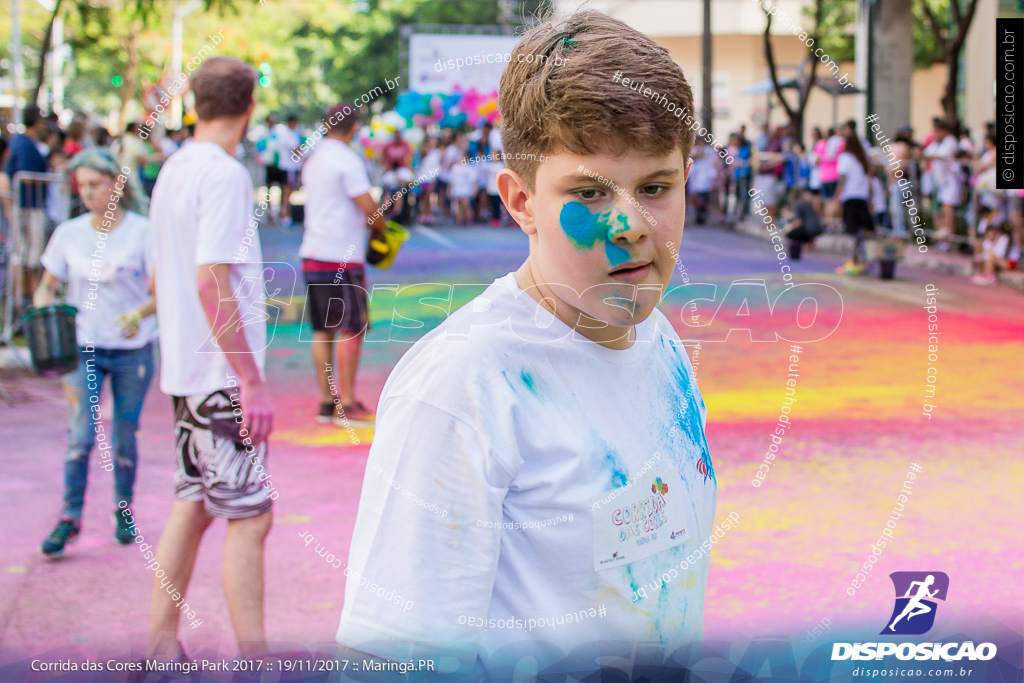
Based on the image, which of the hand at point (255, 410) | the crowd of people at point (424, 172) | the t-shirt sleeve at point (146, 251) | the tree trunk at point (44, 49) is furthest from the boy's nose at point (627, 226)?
the tree trunk at point (44, 49)

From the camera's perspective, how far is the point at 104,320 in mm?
4270

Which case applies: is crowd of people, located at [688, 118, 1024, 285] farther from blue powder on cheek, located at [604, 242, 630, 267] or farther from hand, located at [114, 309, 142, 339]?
blue powder on cheek, located at [604, 242, 630, 267]

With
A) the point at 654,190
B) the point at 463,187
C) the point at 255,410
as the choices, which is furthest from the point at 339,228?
the point at 463,187

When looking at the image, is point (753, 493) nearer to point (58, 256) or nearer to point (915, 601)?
point (915, 601)

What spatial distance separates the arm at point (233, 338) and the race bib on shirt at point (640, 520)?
182 centimetres

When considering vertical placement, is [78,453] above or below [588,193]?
below

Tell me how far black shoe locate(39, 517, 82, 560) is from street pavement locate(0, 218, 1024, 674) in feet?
0.16

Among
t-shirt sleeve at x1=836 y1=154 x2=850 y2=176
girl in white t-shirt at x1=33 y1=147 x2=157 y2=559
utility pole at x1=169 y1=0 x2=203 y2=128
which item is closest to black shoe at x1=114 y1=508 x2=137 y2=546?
girl in white t-shirt at x1=33 y1=147 x2=157 y2=559

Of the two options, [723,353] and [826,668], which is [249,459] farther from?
[723,353]

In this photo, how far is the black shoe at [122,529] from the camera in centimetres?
445

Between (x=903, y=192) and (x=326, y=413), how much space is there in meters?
10.1

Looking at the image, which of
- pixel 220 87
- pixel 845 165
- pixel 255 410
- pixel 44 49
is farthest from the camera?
pixel 44 49

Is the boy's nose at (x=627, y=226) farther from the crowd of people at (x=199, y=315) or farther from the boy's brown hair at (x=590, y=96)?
the crowd of people at (x=199, y=315)

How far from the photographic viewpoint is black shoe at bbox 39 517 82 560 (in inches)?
169
